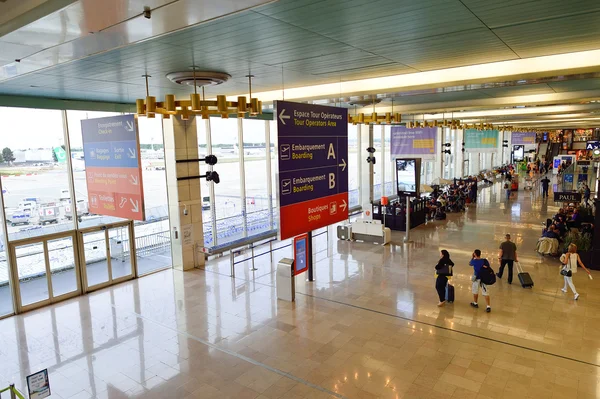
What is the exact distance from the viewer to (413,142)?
56.5 ft

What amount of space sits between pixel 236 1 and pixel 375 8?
1.67 m

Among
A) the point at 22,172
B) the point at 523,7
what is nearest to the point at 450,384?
the point at 523,7

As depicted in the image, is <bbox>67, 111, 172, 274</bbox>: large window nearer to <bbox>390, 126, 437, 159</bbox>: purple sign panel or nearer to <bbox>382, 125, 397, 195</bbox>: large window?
<bbox>390, 126, 437, 159</bbox>: purple sign panel

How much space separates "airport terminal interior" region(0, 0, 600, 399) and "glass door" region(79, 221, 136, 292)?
0.24 ft

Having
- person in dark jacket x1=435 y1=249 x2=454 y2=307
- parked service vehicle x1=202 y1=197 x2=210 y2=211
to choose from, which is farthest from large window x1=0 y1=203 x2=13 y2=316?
person in dark jacket x1=435 y1=249 x2=454 y2=307

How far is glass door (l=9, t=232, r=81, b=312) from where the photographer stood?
9930 mm

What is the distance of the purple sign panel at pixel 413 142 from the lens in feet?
55.3

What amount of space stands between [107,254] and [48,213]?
73.4 inches

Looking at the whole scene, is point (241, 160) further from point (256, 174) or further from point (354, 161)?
point (354, 161)

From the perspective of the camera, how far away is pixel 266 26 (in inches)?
180

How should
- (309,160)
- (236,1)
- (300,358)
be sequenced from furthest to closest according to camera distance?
(300,358) < (309,160) < (236,1)

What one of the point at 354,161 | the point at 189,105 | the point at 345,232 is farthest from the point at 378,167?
the point at 189,105

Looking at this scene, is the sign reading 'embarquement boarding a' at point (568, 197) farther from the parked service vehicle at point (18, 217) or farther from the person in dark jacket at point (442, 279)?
the parked service vehicle at point (18, 217)

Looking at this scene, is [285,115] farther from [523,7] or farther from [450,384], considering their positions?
[450,384]
